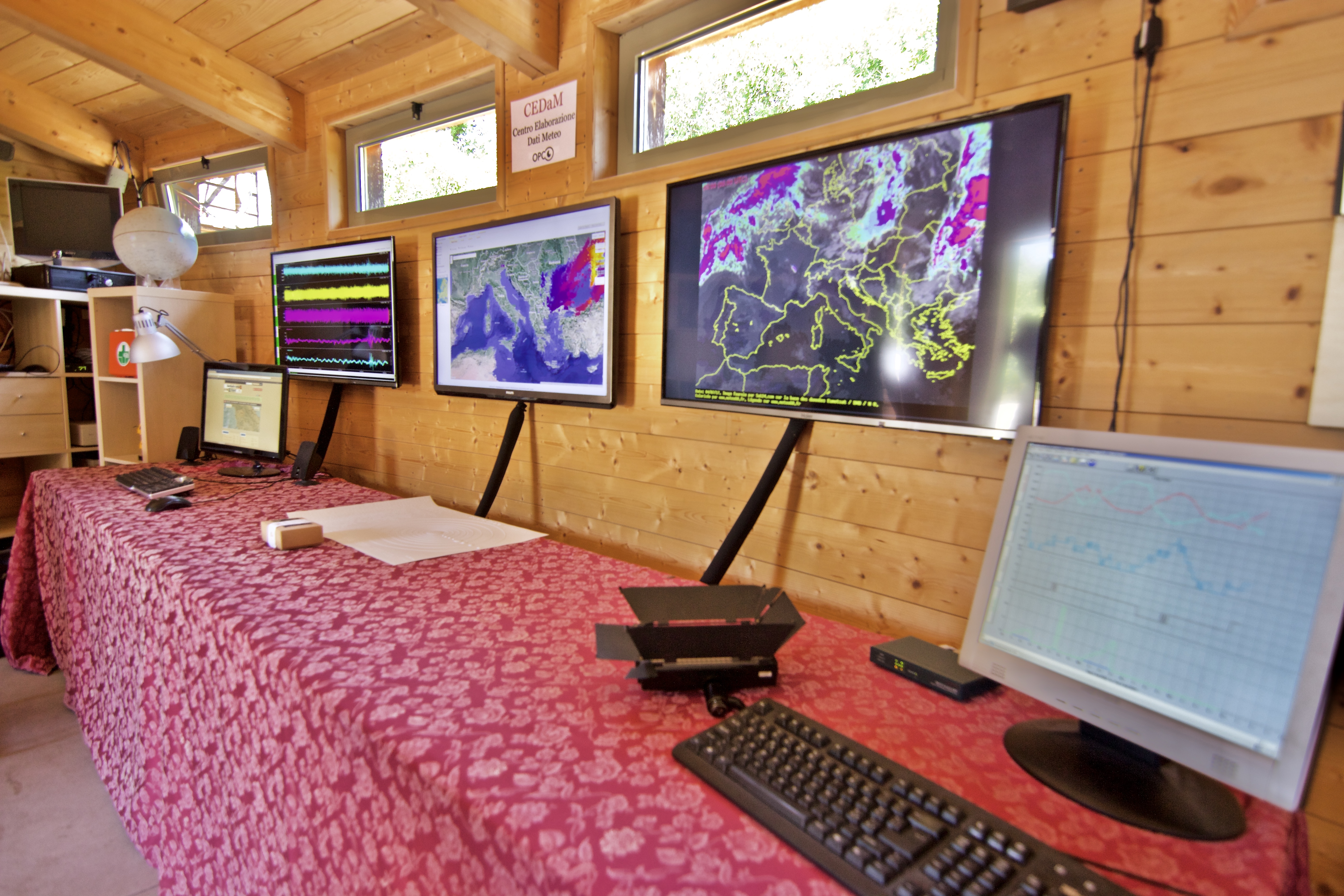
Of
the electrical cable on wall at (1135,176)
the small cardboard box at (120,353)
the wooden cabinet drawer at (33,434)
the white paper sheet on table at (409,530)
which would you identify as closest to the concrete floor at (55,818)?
the white paper sheet on table at (409,530)

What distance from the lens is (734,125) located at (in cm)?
156

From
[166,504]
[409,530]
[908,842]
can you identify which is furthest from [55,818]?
[908,842]

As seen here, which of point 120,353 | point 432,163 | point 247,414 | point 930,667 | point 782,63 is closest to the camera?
point 930,667

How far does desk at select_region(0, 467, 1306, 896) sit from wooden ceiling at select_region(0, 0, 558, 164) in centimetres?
141

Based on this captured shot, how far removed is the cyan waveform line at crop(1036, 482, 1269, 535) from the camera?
0.63m

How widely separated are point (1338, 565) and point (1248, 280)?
53cm

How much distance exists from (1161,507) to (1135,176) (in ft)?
1.94

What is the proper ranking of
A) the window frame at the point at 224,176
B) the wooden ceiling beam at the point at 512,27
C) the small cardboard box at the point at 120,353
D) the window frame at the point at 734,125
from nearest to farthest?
the window frame at the point at 734,125 < the wooden ceiling beam at the point at 512,27 < the small cardboard box at the point at 120,353 < the window frame at the point at 224,176

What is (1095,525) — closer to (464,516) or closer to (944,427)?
(944,427)

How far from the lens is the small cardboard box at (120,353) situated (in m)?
2.71

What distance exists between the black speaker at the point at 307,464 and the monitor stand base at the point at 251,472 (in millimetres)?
133

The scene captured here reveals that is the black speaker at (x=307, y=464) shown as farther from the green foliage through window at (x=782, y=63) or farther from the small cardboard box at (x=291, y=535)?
the green foliage through window at (x=782, y=63)

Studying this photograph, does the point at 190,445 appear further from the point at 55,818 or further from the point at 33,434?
the point at 55,818

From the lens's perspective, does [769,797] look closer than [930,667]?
Yes
